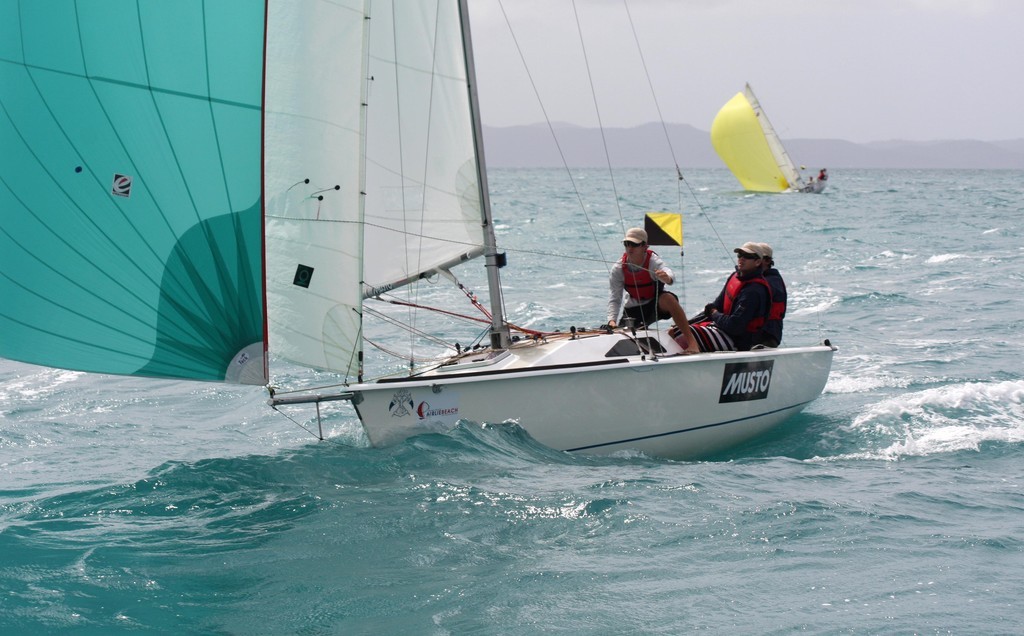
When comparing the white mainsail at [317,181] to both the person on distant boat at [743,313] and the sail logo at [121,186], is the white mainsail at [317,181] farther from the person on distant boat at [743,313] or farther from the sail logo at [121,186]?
the person on distant boat at [743,313]

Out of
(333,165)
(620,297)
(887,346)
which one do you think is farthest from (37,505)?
(887,346)

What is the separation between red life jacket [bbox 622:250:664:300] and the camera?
7.03m

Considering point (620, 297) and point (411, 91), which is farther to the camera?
point (620, 297)

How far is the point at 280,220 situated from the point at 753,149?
38566 millimetres

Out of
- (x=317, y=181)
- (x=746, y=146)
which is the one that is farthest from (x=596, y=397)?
(x=746, y=146)

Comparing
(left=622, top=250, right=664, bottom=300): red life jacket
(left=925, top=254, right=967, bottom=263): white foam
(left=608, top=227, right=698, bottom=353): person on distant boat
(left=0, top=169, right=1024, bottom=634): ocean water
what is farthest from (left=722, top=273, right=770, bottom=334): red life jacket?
(left=925, top=254, right=967, bottom=263): white foam

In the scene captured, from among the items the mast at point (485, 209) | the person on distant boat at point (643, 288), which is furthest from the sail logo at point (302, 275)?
the person on distant boat at point (643, 288)

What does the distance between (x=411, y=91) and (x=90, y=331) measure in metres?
2.43

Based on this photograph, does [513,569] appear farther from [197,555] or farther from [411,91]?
[411,91]

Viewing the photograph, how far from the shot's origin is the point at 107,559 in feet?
15.5

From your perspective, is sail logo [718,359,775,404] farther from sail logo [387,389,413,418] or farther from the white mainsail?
the white mainsail

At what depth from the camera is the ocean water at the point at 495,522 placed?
420 centimetres

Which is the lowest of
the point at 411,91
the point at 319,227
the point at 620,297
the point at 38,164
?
the point at 620,297

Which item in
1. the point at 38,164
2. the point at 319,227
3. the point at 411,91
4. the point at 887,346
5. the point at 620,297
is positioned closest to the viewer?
the point at 38,164
